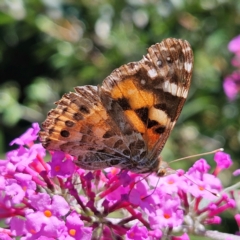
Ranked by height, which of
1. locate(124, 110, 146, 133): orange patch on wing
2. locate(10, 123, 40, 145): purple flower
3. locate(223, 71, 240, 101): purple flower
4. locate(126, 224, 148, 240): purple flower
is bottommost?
locate(126, 224, 148, 240): purple flower

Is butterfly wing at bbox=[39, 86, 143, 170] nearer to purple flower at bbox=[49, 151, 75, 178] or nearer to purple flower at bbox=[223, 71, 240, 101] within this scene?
purple flower at bbox=[49, 151, 75, 178]

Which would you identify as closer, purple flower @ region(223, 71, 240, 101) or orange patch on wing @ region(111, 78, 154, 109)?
orange patch on wing @ region(111, 78, 154, 109)

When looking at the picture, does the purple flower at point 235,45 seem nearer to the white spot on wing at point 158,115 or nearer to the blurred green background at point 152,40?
the blurred green background at point 152,40

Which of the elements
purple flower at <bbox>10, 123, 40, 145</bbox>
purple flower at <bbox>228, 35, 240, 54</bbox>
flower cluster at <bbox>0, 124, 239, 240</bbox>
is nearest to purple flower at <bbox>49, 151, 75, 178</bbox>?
flower cluster at <bbox>0, 124, 239, 240</bbox>

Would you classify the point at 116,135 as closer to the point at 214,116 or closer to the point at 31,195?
the point at 31,195

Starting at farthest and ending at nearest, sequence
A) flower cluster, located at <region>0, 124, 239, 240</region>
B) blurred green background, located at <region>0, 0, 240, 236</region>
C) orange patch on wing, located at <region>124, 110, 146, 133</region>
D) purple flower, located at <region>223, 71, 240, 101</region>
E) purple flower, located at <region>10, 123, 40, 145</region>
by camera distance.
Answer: blurred green background, located at <region>0, 0, 240, 236</region> < purple flower, located at <region>223, 71, 240, 101</region> < purple flower, located at <region>10, 123, 40, 145</region> < orange patch on wing, located at <region>124, 110, 146, 133</region> < flower cluster, located at <region>0, 124, 239, 240</region>

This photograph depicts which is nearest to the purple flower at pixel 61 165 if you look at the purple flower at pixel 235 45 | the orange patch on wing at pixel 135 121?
the orange patch on wing at pixel 135 121
